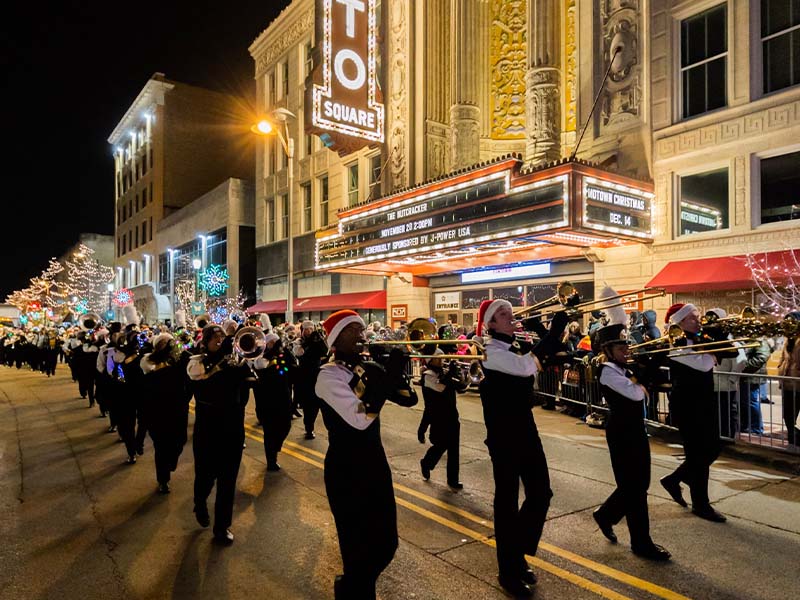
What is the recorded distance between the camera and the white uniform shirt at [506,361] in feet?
14.5

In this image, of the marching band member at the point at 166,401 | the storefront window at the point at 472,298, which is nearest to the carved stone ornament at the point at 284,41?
the storefront window at the point at 472,298

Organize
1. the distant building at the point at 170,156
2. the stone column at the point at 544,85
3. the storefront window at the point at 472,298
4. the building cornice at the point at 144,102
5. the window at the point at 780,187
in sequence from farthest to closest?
the building cornice at the point at 144,102, the distant building at the point at 170,156, the storefront window at the point at 472,298, the stone column at the point at 544,85, the window at the point at 780,187

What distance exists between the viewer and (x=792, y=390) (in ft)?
25.9

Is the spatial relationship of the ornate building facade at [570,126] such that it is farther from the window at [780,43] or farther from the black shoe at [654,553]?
the black shoe at [654,553]

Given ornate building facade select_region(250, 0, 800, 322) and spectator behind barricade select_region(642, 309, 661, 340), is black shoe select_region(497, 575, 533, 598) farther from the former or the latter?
ornate building facade select_region(250, 0, 800, 322)

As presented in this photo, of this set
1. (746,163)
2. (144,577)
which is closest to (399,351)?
(144,577)

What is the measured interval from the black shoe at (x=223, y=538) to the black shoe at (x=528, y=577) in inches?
98.6

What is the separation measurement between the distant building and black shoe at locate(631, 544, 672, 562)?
1974 inches

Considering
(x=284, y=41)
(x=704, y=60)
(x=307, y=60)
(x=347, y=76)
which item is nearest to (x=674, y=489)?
(x=704, y=60)

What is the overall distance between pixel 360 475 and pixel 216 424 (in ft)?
8.15

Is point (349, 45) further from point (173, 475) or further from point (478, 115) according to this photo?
point (173, 475)

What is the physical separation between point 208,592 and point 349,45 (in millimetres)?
21466

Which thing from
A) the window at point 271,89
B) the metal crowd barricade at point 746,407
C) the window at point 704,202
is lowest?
the metal crowd barricade at point 746,407

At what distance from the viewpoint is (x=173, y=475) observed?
744cm
